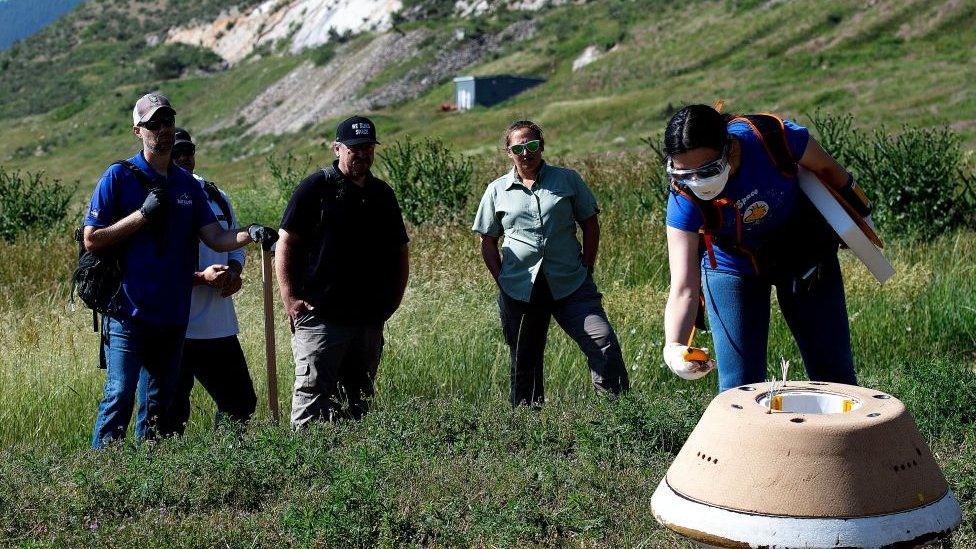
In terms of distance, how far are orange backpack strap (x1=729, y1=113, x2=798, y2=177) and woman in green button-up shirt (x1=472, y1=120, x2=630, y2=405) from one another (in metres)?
2.62

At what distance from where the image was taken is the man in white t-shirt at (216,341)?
655cm

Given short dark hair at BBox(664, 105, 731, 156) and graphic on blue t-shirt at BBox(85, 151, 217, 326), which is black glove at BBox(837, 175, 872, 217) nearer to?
short dark hair at BBox(664, 105, 731, 156)

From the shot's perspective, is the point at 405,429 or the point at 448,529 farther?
the point at 405,429

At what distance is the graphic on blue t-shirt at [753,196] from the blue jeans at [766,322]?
0.74 feet

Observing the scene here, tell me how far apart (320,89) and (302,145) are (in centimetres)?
2298

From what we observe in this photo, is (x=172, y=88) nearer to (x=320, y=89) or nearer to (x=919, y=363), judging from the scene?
(x=320, y=89)

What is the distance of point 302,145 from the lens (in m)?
62.2

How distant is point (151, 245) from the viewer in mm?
5910

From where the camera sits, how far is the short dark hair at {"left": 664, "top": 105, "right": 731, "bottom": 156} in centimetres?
395

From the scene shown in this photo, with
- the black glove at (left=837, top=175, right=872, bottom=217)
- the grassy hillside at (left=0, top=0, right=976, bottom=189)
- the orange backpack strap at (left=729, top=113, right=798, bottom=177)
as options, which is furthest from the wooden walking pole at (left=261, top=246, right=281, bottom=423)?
the grassy hillside at (left=0, top=0, right=976, bottom=189)

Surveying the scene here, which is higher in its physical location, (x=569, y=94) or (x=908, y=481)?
(x=908, y=481)

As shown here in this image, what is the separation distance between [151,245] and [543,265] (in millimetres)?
2211

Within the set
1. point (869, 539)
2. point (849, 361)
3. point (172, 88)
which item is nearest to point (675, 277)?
point (849, 361)

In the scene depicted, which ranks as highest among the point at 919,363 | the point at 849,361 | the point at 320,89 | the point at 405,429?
the point at 849,361
